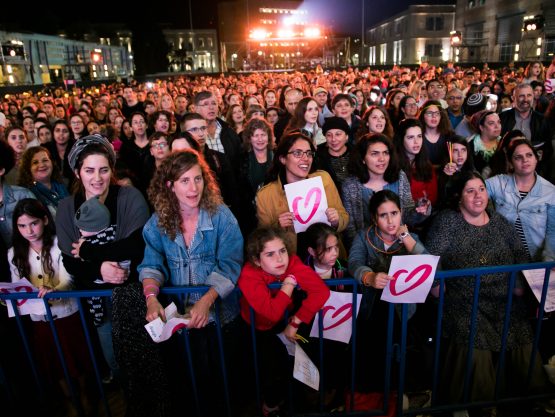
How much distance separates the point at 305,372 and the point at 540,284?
1882 mm

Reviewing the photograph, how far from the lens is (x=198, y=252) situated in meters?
2.91

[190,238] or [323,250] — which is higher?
[190,238]

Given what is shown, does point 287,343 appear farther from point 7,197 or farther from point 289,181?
point 7,197

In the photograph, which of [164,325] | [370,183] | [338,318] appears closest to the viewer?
[164,325]

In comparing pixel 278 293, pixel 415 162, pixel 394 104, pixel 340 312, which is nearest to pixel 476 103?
pixel 394 104

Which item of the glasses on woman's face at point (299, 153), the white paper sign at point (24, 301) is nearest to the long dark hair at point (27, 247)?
the white paper sign at point (24, 301)

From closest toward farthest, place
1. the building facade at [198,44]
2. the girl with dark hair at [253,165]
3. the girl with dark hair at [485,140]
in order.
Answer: the girl with dark hair at [253,165], the girl with dark hair at [485,140], the building facade at [198,44]

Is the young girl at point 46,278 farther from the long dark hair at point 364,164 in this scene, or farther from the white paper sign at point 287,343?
the long dark hair at point 364,164

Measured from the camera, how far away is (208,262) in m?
2.95

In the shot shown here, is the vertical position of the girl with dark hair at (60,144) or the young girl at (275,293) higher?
the girl with dark hair at (60,144)

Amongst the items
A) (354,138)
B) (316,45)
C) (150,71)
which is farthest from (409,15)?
(354,138)

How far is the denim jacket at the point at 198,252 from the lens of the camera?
288 cm

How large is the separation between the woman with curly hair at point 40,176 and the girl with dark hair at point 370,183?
3.03 meters

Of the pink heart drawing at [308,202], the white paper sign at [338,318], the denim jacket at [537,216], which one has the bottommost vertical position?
the white paper sign at [338,318]
